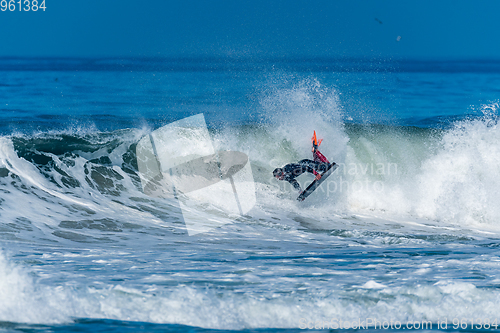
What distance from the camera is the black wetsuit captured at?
29.1ft

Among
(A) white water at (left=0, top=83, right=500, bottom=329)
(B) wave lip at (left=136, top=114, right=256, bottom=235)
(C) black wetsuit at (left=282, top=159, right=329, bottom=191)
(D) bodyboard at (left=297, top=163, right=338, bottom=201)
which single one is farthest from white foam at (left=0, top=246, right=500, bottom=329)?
(D) bodyboard at (left=297, top=163, right=338, bottom=201)

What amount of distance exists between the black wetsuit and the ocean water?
0.91 metres

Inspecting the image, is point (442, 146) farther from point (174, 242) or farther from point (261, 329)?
point (261, 329)

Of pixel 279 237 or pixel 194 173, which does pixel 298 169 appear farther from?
pixel 194 173

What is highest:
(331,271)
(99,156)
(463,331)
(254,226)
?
(99,156)

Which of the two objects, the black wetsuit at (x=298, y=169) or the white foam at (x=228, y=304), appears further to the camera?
the black wetsuit at (x=298, y=169)

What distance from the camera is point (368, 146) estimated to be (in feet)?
46.4

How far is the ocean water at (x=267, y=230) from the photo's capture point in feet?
14.5

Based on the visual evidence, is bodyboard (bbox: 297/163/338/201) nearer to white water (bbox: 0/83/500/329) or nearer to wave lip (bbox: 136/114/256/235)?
white water (bbox: 0/83/500/329)

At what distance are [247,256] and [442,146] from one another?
874 centimetres

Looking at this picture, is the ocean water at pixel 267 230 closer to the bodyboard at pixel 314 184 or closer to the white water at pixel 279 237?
the white water at pixel 279 237

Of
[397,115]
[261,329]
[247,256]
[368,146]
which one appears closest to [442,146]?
[368,146]

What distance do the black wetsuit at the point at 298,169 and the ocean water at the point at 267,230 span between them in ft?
2.98

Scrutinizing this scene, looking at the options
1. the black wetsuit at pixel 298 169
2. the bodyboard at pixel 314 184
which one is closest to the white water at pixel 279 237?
the bodyboard at pixel 314 184
